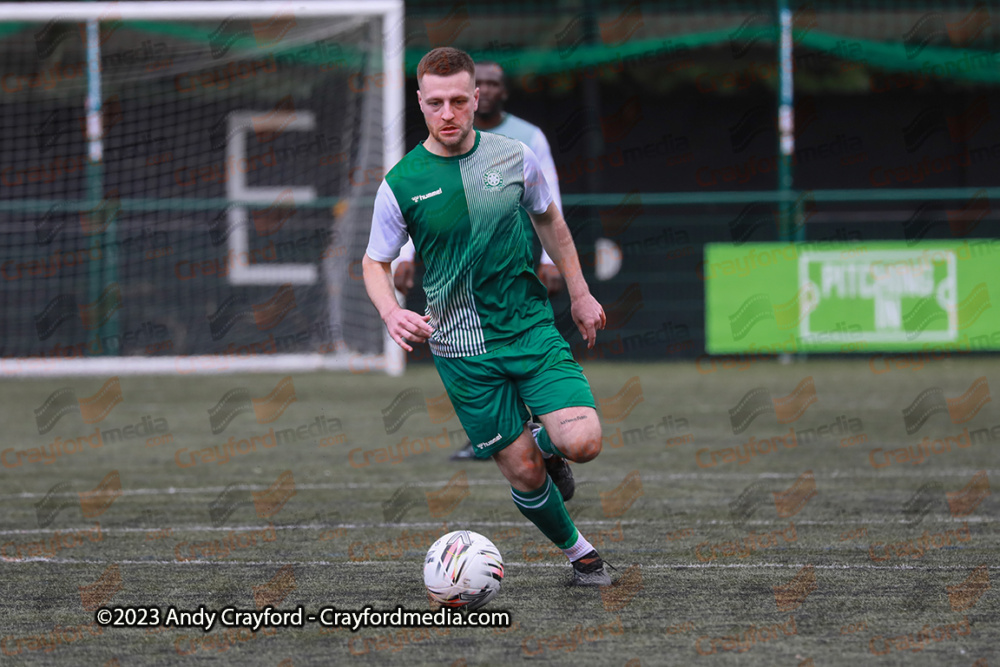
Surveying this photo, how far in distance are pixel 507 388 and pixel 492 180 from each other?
2.40 feet

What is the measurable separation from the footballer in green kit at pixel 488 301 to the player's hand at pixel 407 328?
0.22 metres

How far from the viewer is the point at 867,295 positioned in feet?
48.3

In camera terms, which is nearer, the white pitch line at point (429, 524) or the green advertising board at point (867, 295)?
the white pitch line at point (429, 524)

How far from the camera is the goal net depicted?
13.9 m

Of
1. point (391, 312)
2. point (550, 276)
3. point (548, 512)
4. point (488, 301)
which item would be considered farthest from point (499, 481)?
point (391, 312)

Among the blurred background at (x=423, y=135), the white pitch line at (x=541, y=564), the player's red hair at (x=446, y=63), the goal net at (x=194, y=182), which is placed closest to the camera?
the player's red hair at (x=446, y=63)

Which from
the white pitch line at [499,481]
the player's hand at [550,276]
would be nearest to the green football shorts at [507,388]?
the white pitch line at [499,481]

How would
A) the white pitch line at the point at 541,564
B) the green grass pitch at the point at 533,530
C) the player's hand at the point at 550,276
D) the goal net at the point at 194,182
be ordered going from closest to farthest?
1. the green grass pitch at the point at 533,530
2. the white pitch line at the point at 541,564
3. the player's hand at the point at 550,276
4. the goal net at the point at 194,182

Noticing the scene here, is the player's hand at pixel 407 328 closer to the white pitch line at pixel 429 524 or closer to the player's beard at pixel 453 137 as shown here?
the player's beard at pixel 453 137

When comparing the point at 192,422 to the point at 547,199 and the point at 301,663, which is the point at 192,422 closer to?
the point at 547,199

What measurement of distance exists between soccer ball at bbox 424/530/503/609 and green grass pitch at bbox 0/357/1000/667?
0.42 feet

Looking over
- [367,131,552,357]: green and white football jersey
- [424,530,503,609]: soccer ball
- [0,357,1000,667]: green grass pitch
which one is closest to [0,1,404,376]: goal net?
[0,357,1000,667]: green grass pitch

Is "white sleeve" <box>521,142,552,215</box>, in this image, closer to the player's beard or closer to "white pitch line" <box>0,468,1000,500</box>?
the player's beard

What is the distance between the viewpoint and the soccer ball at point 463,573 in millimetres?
4293
